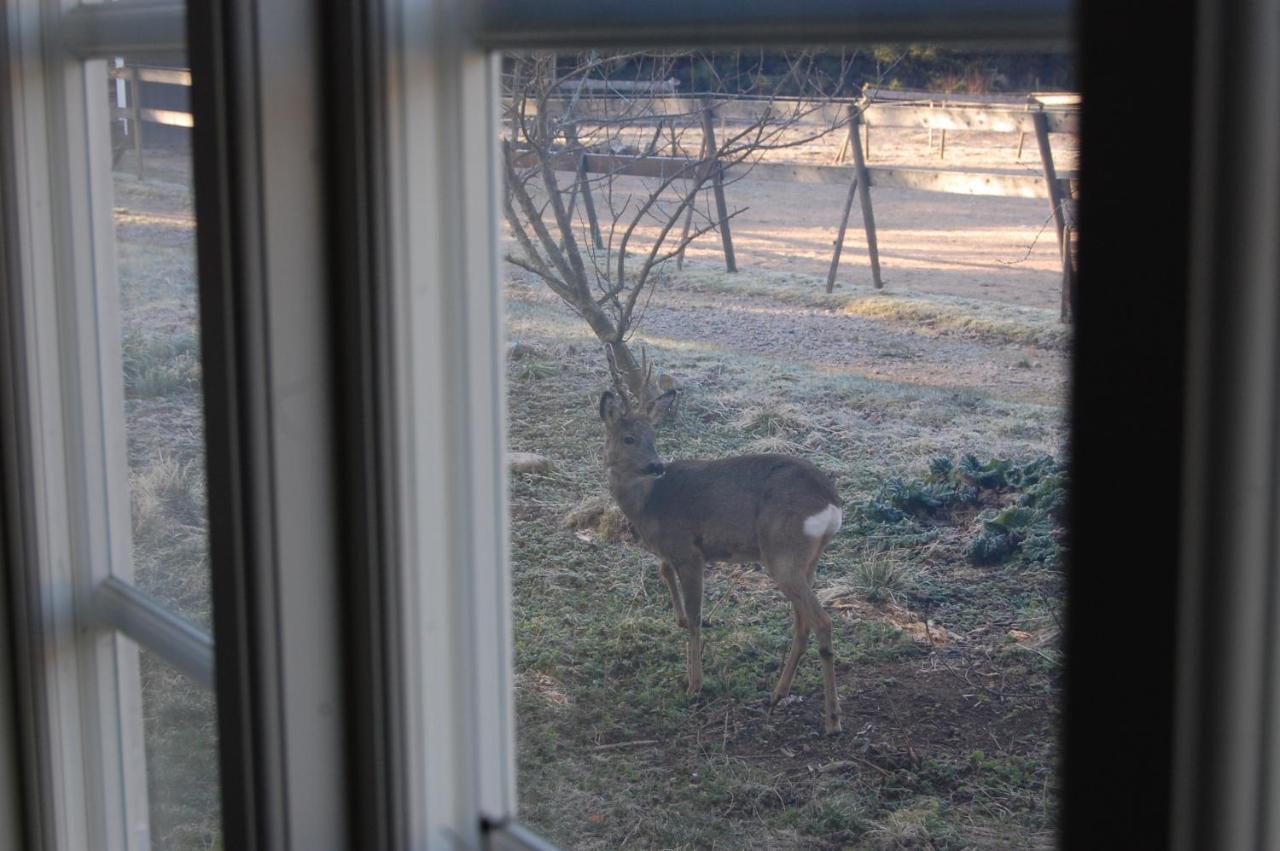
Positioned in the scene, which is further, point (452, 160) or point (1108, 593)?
point (452, 160)

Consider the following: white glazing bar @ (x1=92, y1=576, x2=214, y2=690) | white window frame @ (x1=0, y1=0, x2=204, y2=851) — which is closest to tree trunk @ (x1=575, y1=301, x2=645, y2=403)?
white glazing bar @ (x1=92, y1=576, x2=214, y2=690)

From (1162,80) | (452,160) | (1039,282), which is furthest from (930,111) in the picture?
(452,160)

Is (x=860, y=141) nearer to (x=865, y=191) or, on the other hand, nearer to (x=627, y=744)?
(x=865, y=191)

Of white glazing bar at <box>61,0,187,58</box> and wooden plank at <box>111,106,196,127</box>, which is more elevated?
white glazing bar at <box>61,0,187,58</box>

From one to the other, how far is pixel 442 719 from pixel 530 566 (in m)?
0.19

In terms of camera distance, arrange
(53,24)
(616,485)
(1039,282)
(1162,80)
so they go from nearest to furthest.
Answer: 1. (1162,80)
2. (1039,282)
3. (616,485)
4. (53,24)

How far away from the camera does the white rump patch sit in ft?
2.89

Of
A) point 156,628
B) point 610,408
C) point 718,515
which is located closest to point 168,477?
point 156,628

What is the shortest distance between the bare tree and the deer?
5 cm

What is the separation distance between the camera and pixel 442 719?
3.98ft

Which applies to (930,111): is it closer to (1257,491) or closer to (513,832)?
(1257,491)

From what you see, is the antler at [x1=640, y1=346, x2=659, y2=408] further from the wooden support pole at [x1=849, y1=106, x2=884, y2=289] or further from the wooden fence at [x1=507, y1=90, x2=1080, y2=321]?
the wooden support pole at [x1=849, y1=106, x2=884, y2=289]

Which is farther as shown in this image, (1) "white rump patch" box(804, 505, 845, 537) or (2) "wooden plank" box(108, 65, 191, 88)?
(2) "wooden plank" box(108, 65, 191, 88)

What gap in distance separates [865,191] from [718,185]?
5.1 inches
